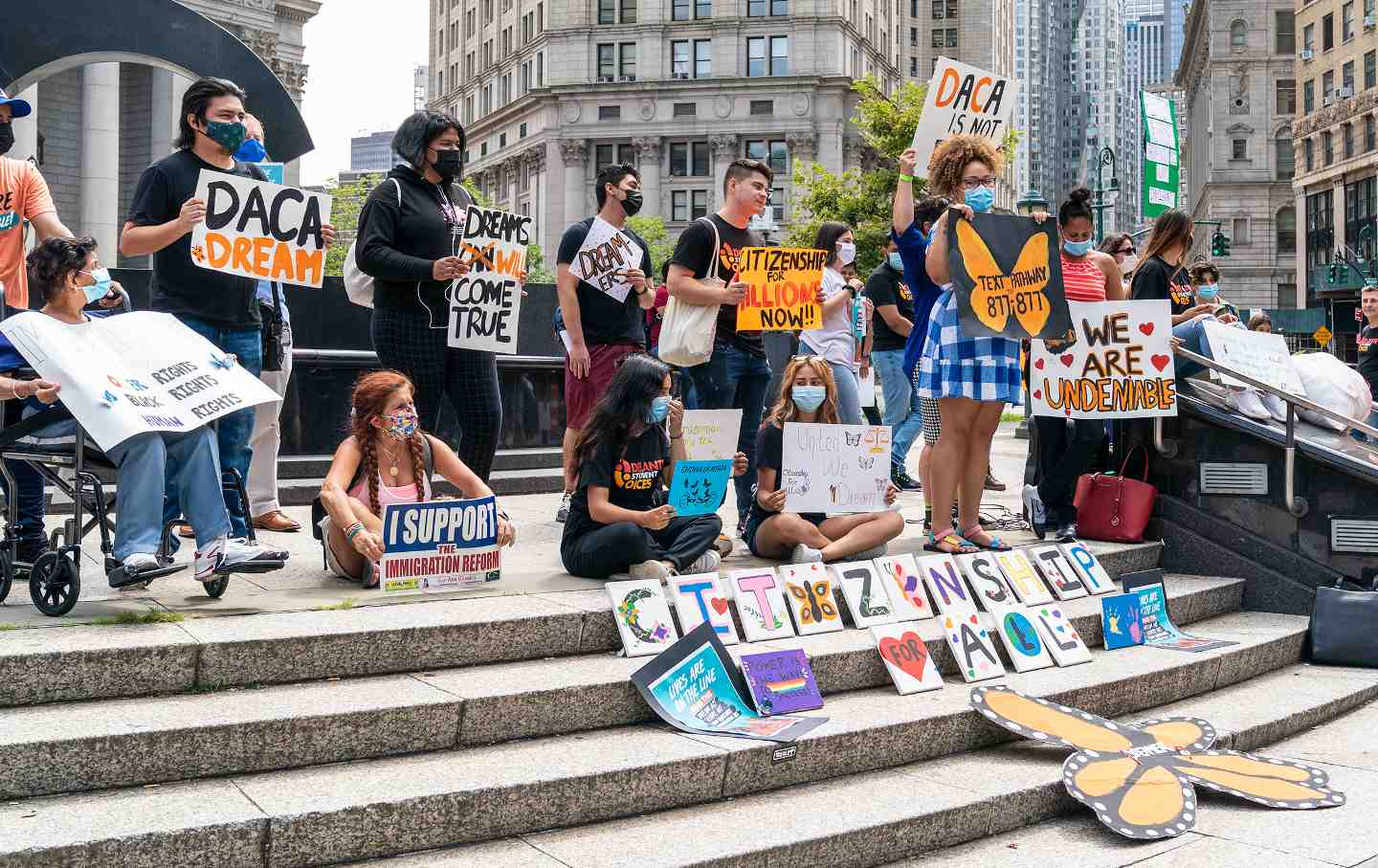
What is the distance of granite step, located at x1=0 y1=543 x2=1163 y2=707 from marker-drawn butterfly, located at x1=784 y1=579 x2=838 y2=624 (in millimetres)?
953

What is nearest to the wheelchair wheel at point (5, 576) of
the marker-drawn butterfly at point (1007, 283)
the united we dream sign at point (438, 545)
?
the united we dream sign at point (438, 545)

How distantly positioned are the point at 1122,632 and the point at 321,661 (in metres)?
4.16

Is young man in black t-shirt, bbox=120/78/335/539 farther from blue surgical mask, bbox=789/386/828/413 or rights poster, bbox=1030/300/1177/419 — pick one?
rights poster, bbox=1030/300/1177/419

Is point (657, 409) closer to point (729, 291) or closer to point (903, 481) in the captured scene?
point (729, 291)

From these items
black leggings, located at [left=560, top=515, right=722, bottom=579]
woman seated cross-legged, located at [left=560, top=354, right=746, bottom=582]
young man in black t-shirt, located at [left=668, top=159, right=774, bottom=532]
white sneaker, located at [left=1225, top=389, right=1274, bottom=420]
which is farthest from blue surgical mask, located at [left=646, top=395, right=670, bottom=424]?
white sneaker, located at [left=1225, top=389, right=1274, bottom=420]

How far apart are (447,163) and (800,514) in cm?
265

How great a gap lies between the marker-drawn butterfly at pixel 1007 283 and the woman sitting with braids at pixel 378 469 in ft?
9.65

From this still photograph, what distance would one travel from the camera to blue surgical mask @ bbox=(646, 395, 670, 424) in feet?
20.9

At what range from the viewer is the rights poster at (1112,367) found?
8141mm

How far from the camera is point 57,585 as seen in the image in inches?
193

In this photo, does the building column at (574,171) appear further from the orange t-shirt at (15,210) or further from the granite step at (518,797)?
the granite step at (518,797)

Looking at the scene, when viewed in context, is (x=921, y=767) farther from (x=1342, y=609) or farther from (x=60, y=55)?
(x=60, y=55)

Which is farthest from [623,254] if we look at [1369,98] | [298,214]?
[1369,98]

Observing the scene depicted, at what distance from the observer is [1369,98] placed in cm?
6681
